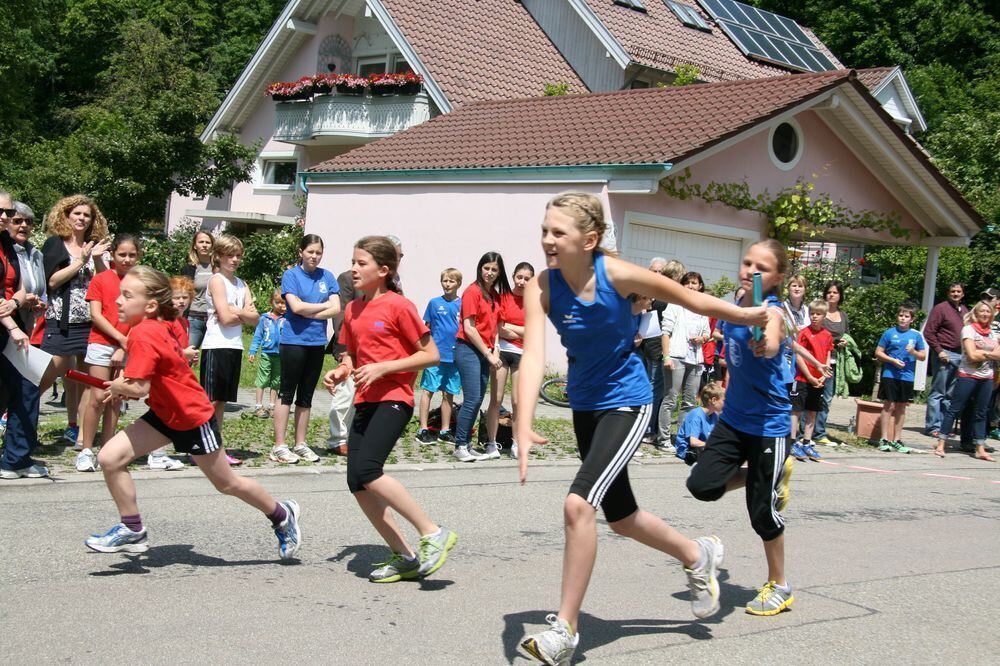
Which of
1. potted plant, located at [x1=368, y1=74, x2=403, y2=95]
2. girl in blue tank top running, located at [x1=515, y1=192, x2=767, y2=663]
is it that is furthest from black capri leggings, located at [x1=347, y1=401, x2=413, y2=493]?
potted plant, located at [x1=368, y1=74, x2=403, y2=95]

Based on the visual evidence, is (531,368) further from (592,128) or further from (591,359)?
(592,128)

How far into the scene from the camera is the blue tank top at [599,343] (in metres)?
4.81

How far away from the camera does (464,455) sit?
33.7 ft

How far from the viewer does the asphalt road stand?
4.79 meters

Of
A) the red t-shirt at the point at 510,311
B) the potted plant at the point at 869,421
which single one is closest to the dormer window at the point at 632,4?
the potted plant at the point at 869,421

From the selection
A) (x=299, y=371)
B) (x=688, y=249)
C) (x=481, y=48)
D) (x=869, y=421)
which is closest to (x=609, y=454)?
Answer: (x=299, y=371)

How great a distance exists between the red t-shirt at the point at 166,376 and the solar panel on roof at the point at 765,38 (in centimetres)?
2827

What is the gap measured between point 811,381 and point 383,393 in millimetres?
7315

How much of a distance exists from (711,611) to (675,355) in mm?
6555

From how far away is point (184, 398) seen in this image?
5.80 meters

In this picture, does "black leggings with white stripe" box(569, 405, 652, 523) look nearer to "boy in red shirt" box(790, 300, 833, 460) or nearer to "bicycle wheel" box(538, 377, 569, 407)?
"boy in red shirt" box(790, 300, 833, 460)

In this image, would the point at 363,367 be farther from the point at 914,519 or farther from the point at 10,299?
the point at 914,519

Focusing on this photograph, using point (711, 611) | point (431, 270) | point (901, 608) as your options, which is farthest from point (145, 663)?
point (431, 270)

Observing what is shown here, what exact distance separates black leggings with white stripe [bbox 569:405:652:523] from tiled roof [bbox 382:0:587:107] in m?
20.8
